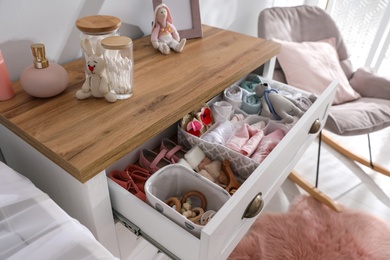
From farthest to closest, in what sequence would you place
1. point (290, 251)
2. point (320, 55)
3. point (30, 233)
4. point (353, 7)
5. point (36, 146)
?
1. point (353, 7)
2. point (320, 55)
3. point (290, 251)
4. point (36, 146)
5. point (30, 233)

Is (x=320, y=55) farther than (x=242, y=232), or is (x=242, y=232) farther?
(x=320, y=55)

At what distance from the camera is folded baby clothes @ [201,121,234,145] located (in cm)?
85

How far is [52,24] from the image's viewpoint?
2.58ft

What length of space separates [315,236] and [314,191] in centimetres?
24

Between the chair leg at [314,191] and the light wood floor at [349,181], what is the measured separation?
0.16 feet

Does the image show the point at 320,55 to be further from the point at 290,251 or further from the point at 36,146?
the point at 36,146

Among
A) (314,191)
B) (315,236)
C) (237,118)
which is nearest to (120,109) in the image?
(237,118)

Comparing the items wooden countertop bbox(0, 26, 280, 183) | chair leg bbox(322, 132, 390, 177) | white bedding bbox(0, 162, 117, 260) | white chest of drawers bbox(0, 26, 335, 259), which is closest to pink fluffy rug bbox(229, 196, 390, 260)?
chair leg bbox(322, 132, 390, 177)

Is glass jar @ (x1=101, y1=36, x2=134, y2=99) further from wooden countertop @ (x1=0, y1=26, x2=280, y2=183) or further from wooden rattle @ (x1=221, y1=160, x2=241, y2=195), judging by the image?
wooden rattle @ (x1=221, y1=160, x2=241, y2=195)

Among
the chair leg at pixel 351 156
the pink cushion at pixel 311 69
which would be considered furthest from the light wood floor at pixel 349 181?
the pink cushion at pixel 311 69

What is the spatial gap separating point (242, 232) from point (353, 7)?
184cm

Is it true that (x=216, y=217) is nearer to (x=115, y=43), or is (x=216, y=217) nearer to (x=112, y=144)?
(x=112, y=144)

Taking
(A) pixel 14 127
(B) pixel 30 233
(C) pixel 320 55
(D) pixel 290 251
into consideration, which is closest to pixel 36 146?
(A) pixel 14 127

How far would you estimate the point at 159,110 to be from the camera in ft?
2.23
